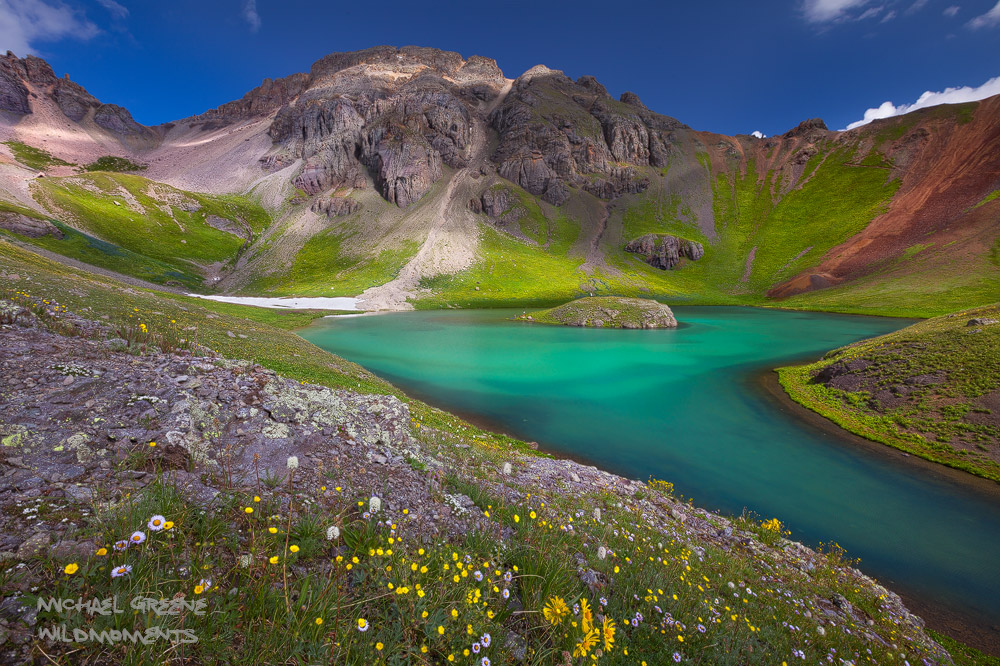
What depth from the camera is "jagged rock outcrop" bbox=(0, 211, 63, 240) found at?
8612cm

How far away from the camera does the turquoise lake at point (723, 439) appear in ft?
41.7

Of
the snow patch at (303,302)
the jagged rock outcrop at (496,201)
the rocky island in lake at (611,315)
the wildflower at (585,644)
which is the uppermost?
the jagged rock outcrop at (496,201)

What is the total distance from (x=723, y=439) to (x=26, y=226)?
15092 cm

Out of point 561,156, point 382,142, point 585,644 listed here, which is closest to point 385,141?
point 382,142

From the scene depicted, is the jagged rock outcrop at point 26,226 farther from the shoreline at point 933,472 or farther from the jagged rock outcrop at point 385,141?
the shoreline at point 933,472

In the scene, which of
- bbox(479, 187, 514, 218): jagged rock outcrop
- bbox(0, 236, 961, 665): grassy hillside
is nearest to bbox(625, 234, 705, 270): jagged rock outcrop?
bbox(479, 187, 514, 218): jagged rock outcrop

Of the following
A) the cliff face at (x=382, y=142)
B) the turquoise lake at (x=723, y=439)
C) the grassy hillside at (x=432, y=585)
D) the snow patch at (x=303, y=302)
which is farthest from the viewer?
the cliff face at (x=382, y=142)

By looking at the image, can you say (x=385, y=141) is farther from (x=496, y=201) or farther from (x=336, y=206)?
(x=496, y=201)

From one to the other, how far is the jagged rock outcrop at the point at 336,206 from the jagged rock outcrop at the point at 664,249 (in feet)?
405

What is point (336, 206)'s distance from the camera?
15600cm

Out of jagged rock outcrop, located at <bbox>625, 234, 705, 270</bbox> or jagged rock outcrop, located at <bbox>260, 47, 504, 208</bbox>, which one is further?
jagged rock outcrop, located at <bbox>260, 47, 504, 208</bbox>

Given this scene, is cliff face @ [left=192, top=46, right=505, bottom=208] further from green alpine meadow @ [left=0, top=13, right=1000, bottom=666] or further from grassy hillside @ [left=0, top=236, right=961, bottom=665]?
grassy hillside @ [left=0, top=236, right=961, bottom=665]

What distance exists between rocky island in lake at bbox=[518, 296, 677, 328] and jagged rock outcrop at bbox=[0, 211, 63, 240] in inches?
4872

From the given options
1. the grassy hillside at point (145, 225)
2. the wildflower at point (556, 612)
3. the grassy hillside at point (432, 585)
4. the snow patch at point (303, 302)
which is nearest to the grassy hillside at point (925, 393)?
the grassy hillside at point (432, 585)
